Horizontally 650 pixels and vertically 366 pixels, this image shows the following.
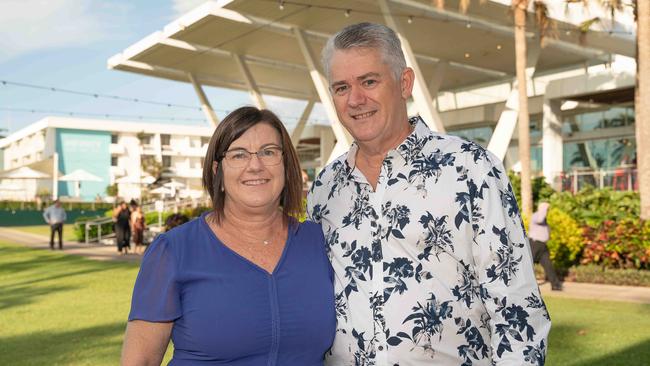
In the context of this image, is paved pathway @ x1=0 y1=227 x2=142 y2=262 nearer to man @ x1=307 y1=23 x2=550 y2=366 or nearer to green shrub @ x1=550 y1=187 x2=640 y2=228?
green shrub @ x1=550 y1=187 x2=640 y2=228

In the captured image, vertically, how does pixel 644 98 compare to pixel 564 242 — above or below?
above

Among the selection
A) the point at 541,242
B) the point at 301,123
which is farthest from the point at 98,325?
the point at 301,123

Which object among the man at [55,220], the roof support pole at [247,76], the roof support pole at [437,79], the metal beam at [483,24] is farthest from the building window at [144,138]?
the metal beam at [483,24]

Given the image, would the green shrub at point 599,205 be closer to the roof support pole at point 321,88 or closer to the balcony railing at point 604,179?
the balcony railing at point 604,179

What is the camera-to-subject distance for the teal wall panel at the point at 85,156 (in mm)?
73875

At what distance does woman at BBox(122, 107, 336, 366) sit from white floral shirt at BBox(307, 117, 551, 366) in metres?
0.18

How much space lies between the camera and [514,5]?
18.5 meters

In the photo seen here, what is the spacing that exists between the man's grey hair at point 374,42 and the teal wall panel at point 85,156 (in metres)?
75.3

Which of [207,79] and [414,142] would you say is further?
[207,79]

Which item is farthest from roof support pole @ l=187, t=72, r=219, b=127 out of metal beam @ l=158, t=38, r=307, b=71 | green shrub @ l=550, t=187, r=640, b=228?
green shrub @ l=550, t=187, r=640, b=228

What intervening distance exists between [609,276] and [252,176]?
42.3 feet

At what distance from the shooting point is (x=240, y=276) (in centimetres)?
236

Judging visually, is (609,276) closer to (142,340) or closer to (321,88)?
(142,340)

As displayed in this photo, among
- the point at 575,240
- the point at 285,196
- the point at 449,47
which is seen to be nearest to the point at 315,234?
the point at 285,196
